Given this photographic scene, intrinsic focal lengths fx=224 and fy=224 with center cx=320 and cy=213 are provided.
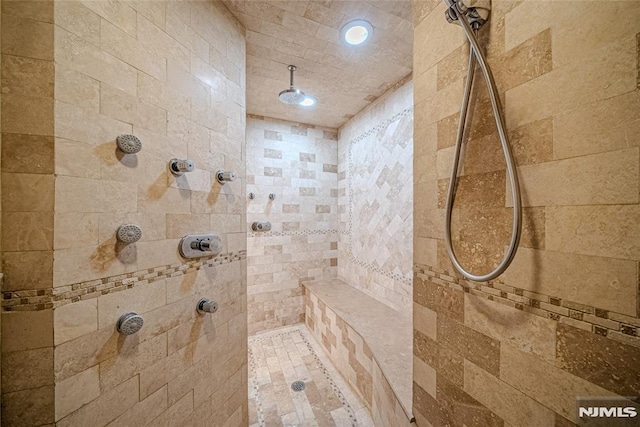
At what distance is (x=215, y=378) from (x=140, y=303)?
0.71 meters

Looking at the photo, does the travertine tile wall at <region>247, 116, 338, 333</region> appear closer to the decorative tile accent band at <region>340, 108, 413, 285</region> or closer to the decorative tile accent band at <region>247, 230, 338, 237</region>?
the decorative tile accent band at <region>247, 230, 338, 237</region>

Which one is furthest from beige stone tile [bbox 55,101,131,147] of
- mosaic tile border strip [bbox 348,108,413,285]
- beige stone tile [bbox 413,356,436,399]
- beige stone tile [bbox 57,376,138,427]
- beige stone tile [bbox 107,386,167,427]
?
mosaic tile border strip [bbox 348,108,413,285]

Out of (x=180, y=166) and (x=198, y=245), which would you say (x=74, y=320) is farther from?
(x=180, y=166)

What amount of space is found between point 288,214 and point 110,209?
2.26 meters

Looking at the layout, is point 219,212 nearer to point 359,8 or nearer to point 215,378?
point 215,378

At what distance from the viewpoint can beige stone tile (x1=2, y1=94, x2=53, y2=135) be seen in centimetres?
77

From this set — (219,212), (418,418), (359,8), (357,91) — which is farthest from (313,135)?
(418,418)

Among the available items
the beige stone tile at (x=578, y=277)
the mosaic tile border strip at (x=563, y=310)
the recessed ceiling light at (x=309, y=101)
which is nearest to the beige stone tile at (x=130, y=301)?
the mosaic tile border strip at (x=563, y=310)

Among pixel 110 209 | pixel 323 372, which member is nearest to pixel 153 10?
pixel 110 209

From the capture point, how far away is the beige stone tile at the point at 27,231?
2.52 feet

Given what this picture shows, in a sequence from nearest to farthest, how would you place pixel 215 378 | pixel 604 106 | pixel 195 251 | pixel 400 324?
1. pixel 604 106
2. pixel 195 251
3. pixel 215 378
4. pixel 400 324

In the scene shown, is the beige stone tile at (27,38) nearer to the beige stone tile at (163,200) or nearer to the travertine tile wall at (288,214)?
the beige stone tile at (163,200)

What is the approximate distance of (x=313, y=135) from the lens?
3.31 metres

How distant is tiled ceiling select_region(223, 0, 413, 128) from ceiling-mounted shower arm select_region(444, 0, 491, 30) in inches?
34.5
